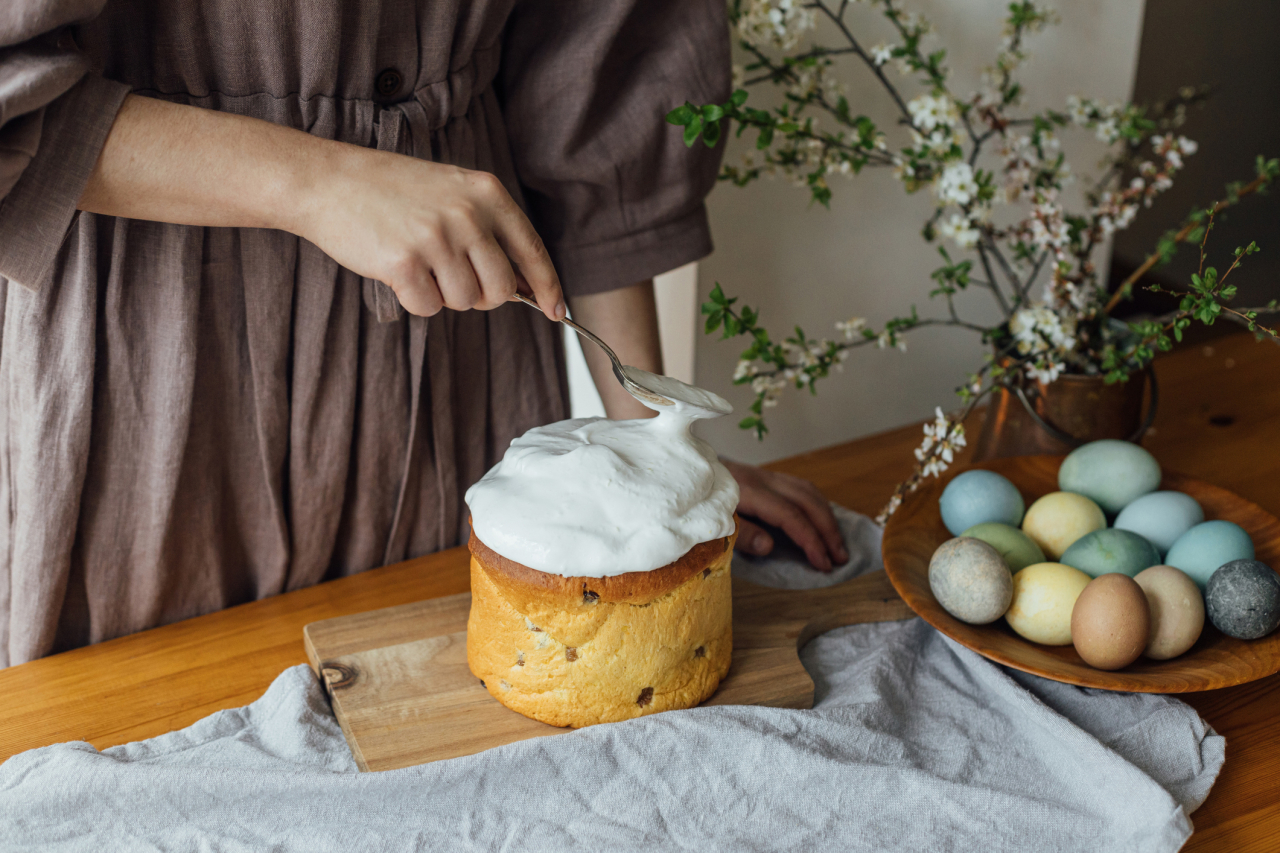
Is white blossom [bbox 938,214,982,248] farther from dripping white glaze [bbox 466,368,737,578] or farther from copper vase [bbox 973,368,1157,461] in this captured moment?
dripping white glaze [bbox 466,368,737,578]

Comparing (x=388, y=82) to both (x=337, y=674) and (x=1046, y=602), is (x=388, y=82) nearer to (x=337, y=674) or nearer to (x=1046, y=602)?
(x=337, y=674)

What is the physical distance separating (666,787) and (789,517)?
37cm

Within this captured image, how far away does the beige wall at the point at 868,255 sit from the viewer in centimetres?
147

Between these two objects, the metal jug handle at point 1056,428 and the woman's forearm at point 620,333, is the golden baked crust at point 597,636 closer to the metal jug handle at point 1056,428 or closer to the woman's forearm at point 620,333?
the woman's forearm at point 620,333

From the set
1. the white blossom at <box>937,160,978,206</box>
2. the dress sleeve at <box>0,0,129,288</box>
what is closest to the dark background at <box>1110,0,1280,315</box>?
the white blossom at <box>937,160,978,206</box>

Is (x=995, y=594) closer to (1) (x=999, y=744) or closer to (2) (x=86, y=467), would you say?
(1) (x=999, y=744)

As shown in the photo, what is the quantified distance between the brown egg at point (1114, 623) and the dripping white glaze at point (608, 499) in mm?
288

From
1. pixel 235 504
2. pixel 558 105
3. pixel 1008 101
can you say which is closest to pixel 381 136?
pixel 558 105

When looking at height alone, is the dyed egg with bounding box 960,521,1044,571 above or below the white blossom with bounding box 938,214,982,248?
below

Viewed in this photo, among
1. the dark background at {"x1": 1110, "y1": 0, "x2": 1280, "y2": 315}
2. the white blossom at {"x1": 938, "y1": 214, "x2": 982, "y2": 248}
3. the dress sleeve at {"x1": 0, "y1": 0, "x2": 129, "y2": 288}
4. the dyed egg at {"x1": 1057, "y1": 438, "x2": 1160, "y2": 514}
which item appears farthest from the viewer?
the dark background at {"x1": 1110, "y1": 0, "x2": 1280, "y2": 315}

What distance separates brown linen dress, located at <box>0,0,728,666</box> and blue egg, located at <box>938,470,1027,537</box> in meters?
0.37

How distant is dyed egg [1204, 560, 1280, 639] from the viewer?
775 mm

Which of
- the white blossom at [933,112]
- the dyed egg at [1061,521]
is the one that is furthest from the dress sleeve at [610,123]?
the dyed egg at [1061,521]

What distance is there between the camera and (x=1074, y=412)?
109cm
